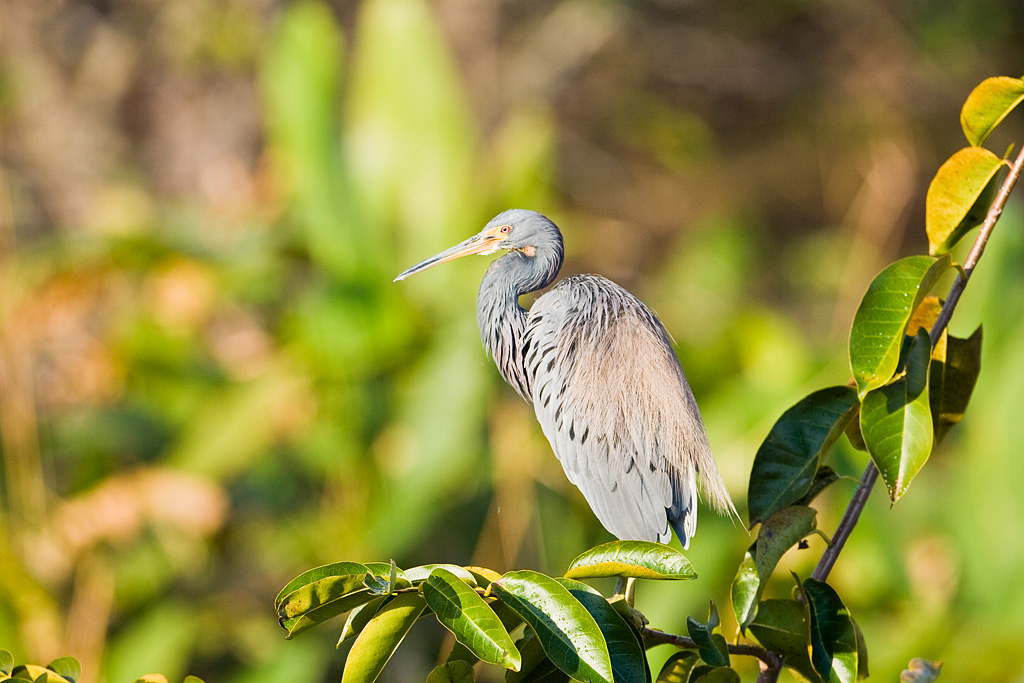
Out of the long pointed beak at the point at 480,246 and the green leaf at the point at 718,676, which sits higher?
the long pointed beak at the point at 480,246

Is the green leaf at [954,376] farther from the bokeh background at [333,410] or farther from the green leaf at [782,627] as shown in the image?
the bokeh background at [333,410]

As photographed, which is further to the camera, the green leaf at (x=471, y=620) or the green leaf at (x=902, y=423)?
the green leaf at (x=902, y=423)

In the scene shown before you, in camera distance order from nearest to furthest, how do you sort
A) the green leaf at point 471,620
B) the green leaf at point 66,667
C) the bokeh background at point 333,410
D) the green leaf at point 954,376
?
1. the green leaf at point 471,620
2. the green leaf at point 66,667
3. the green leaf at point 954,376
4. the bokeh background at point 333,410

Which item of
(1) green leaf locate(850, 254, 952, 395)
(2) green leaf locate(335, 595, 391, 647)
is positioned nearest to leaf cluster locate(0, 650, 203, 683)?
(2) green leaf locate(335, 595, 391, 647)

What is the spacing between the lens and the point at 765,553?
755 millimetres

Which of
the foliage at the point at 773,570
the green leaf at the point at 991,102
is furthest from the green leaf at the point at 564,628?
the green leaf at the point at 991,102

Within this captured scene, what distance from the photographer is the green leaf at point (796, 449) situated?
31.4 inches

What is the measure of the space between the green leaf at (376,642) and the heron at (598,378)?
23 centimetres

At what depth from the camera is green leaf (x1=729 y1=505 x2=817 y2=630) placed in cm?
75

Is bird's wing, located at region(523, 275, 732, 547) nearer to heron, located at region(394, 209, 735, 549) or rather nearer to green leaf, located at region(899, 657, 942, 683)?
heron, located at region(394, 209, 735, 549)

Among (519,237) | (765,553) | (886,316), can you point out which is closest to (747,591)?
(765,553)

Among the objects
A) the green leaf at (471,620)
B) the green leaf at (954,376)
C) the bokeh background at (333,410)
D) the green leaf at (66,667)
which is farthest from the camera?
the bokeh background at (333,410)

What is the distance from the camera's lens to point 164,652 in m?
2.12

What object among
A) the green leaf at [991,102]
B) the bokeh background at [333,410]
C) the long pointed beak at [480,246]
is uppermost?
the green leaf at [991,102]
